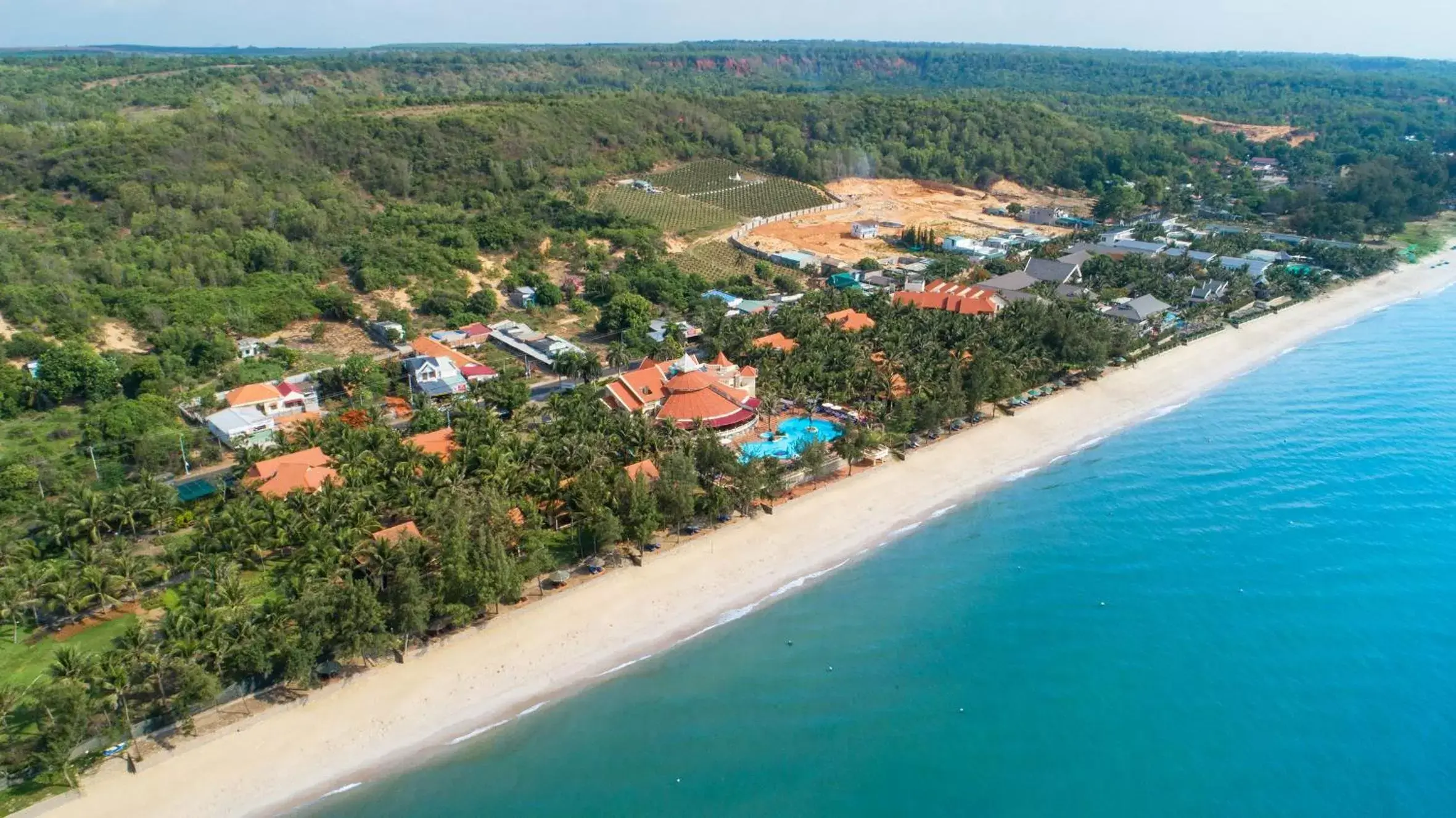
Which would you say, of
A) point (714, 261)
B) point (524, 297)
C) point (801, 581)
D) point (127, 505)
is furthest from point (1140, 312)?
point (127, 505)

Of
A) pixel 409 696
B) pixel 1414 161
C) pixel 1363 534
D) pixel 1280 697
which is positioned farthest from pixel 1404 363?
pixel 1414 161

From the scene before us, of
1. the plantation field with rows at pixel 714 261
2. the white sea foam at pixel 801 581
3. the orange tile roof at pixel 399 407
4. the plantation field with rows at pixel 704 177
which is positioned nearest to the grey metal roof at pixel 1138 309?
the plantation field with rows at pixel 714 261

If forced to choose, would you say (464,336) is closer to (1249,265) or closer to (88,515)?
(88,515)

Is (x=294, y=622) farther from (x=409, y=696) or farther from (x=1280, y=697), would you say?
(x=1280, y=697)

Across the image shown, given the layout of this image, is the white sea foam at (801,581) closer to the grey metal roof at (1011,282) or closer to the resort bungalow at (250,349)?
the grey metal roof at (1011,282)

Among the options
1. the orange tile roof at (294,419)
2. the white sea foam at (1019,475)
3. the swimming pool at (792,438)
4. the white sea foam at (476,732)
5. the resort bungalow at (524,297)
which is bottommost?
the white sea foam at (476,732)

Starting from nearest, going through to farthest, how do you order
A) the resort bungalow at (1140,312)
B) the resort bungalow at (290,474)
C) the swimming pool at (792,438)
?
the resort bungalow at (290,474), the swimming pool at (792,438), the resort bungalow at (1140,312)

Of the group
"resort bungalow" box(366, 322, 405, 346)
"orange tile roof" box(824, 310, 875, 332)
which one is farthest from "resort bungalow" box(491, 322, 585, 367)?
"orange tile roof" box(824, 310, 875, 332)
